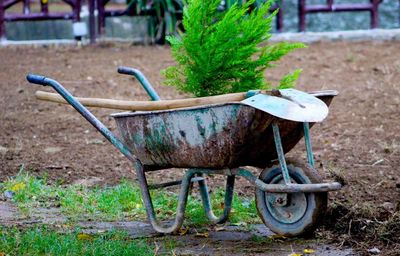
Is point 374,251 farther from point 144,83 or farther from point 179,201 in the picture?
point 144,83

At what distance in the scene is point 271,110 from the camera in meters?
4.16

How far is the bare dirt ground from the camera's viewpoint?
20.4 ft

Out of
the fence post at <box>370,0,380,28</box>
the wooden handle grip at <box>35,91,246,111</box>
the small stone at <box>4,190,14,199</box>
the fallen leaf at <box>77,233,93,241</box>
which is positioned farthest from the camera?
the fence post at <box>370,0,380,28</box>

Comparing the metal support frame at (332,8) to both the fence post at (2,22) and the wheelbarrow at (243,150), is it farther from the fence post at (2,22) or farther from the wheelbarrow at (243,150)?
the wheelbarrow at (243,150)

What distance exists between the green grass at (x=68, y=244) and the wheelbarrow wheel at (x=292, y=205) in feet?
1.92

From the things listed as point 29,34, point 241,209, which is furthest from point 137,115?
point 29,34

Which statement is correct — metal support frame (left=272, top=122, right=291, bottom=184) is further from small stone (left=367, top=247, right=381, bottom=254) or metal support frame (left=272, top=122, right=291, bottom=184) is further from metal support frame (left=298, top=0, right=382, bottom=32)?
metal support frame (left=298, top=0, right=382, bottom=32)

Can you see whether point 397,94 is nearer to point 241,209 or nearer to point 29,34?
point 241,209

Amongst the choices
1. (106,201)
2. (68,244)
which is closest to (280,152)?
(68,244)

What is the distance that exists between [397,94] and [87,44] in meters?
4.62

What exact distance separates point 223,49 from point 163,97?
417 cm

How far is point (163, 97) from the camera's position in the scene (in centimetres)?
880

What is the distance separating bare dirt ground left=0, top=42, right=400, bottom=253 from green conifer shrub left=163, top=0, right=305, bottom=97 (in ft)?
2.74

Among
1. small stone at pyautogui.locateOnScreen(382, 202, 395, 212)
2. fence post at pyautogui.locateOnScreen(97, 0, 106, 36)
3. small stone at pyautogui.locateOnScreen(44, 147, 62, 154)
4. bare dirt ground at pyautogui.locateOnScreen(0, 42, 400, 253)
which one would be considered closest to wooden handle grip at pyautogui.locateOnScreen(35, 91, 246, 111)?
bare dirt ground at pyautogui.locateOnScreen(0, 42, 400, 253)
